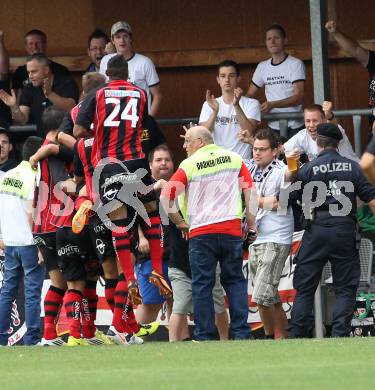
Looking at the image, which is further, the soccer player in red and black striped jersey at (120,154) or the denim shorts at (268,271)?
the denim shorts at (268,271)

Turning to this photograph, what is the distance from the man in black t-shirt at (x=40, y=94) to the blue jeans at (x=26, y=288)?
175 cm

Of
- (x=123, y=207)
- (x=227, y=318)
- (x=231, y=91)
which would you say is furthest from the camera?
(x=231, y=91)

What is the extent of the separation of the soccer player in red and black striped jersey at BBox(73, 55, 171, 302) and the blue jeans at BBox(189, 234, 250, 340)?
32.9 inches

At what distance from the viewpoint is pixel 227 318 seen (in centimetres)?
1413

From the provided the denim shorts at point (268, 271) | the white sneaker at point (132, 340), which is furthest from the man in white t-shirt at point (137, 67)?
the white sneaker at point (132, 340)

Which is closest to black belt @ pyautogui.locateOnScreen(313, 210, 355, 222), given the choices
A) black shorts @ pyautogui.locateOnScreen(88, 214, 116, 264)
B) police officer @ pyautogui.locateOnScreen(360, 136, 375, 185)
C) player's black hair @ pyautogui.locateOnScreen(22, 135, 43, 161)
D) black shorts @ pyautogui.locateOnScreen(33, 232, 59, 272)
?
black shorts @ pyautogui.locateOnScreen(88, 214, 116, 264)

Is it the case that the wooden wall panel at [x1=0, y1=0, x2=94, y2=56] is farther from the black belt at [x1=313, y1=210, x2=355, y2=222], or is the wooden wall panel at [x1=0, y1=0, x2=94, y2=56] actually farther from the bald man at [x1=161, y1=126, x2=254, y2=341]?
the black belt at [x1=313, y1=210, x2=355, y2=222]

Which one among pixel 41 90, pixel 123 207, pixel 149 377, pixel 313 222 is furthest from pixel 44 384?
pixel 41 90

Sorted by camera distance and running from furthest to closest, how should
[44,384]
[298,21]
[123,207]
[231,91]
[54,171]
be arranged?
[298,21] < [231,91] < [54,171] < [123,207] < [44,384]

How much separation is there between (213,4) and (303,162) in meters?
4.53

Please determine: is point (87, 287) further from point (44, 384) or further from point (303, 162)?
point (44, 384)

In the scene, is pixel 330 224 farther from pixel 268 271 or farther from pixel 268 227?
pixel 268 271

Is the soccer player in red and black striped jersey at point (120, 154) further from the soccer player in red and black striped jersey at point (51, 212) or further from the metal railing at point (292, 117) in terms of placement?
the metal railing at point (292, 117)

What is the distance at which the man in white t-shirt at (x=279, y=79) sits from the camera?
15828 mm
